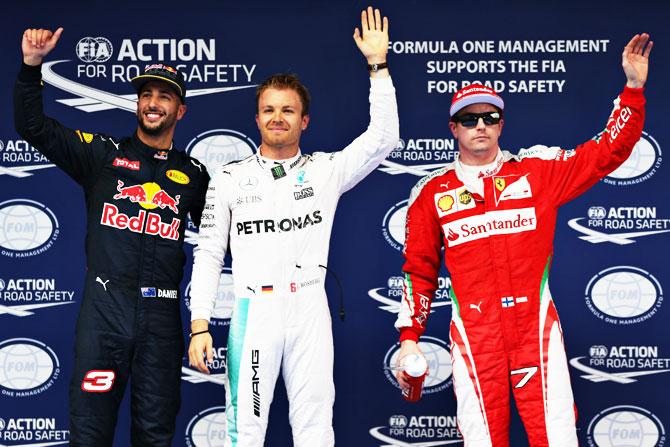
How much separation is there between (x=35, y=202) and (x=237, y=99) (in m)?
1.07

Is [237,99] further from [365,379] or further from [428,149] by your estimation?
[365,379]

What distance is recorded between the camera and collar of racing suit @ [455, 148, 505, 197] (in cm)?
304

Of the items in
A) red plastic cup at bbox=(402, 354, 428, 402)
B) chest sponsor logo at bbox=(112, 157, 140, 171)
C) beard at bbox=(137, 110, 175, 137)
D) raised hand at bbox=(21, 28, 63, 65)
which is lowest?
red plastic cup at bbox=(402, 354, 428, 402)

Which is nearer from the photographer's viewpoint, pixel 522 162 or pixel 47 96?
pixel 522 162

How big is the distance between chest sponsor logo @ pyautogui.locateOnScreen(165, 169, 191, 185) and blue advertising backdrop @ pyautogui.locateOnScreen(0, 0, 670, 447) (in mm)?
789

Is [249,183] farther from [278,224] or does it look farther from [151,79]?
[151,79]

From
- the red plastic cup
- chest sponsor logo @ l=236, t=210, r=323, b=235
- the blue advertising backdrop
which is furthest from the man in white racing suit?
the blue advertising backdrop

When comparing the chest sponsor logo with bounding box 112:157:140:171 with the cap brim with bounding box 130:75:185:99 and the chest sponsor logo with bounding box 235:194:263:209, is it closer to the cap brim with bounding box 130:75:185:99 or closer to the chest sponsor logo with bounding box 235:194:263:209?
the cap brim with bounding box 130:75:185:99

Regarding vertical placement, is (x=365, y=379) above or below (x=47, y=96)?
below

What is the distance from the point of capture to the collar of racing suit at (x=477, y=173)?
3.04 m

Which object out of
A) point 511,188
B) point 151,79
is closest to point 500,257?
point 511,188

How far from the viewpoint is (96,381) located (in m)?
2.97

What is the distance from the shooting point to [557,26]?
391cm

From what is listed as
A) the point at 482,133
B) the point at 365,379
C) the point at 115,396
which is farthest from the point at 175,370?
the point at 482,133
